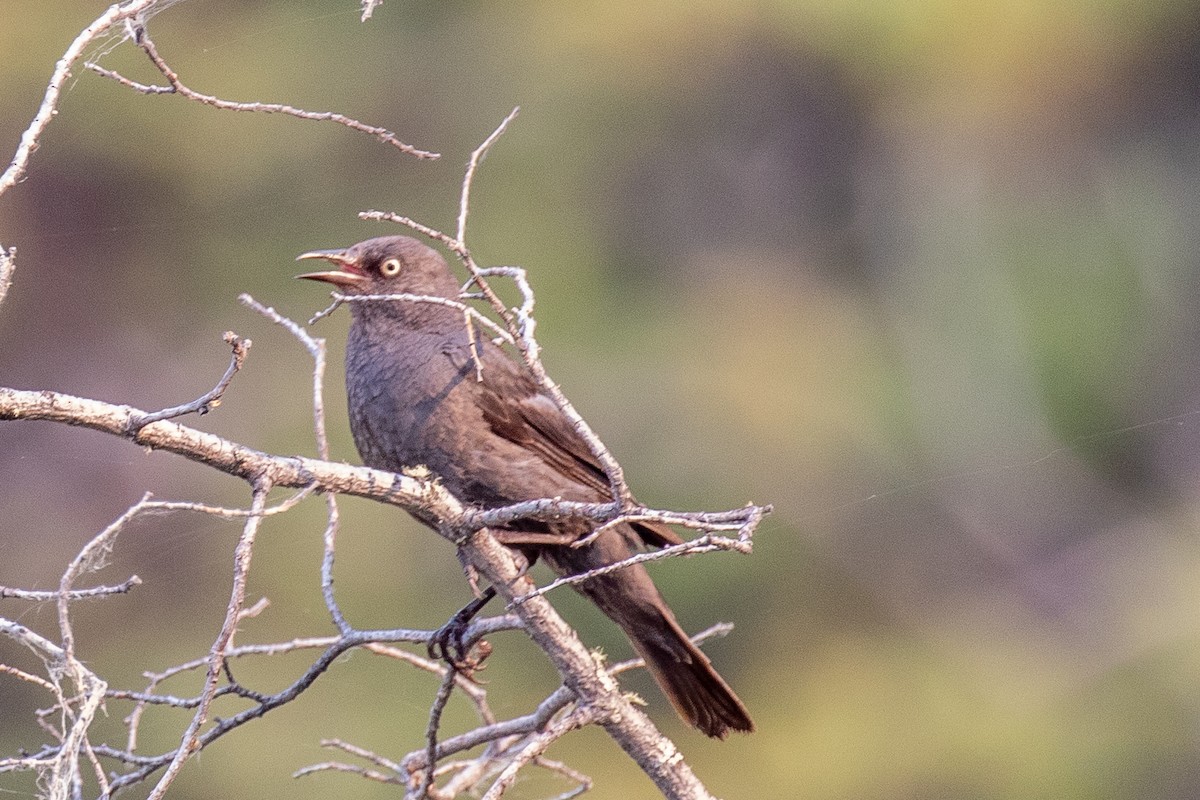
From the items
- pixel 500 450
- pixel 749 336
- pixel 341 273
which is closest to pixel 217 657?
pixel 500 450

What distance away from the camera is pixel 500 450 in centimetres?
323

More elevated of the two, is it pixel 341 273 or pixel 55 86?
pixel 341 273

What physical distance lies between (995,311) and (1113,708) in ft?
8.43

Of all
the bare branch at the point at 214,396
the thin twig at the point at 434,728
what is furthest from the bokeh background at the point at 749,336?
the bare branch at the point at 214,396

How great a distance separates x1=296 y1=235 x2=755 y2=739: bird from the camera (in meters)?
3.17

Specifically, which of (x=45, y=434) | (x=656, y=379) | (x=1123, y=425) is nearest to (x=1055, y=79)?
(x=1123, y=425)

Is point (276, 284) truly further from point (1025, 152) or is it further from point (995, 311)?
point (1025, 152)

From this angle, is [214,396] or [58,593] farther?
[58,593]

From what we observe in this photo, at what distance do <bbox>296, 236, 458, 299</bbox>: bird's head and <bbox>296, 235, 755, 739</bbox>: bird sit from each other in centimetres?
18

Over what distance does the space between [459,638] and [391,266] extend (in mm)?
1140

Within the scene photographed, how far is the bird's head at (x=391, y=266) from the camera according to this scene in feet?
12.1

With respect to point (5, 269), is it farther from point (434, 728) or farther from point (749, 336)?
point (749, 336)

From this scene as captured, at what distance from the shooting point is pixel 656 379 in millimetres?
8898

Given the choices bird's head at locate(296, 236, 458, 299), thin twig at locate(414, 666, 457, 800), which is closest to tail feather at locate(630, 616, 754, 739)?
thin twig at locate(414, 666, 457, 800)
